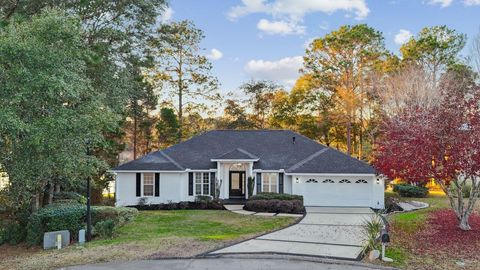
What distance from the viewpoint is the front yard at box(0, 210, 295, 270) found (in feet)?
36.7

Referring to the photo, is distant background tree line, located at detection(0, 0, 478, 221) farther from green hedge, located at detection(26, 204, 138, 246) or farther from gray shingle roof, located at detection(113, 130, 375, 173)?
gray shingle roof, located at detection(113, 130, 375, 173)

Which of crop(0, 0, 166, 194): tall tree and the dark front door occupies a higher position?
crop(0, 0, 166, 194): tall tree

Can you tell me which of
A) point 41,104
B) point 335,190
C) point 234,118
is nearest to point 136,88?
point 41,104

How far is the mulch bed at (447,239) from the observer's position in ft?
37.6

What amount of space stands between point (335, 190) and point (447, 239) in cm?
1049

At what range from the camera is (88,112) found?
44.0ft

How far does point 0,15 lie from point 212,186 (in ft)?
48.2

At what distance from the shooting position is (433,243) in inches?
484

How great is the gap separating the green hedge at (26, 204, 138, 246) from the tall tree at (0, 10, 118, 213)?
1.87 meters

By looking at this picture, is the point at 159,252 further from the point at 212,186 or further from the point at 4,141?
the point at 212,186

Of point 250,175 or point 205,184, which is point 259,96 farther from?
point 205,184

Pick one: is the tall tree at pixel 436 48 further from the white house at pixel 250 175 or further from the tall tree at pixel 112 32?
the tall tree at pixel 112 32

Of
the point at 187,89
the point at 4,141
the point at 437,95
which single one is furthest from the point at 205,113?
the point at 4,141

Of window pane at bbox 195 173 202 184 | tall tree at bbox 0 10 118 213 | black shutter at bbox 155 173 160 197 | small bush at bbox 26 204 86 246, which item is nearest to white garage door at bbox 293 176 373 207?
window pane at bbox 195 173 202 184
